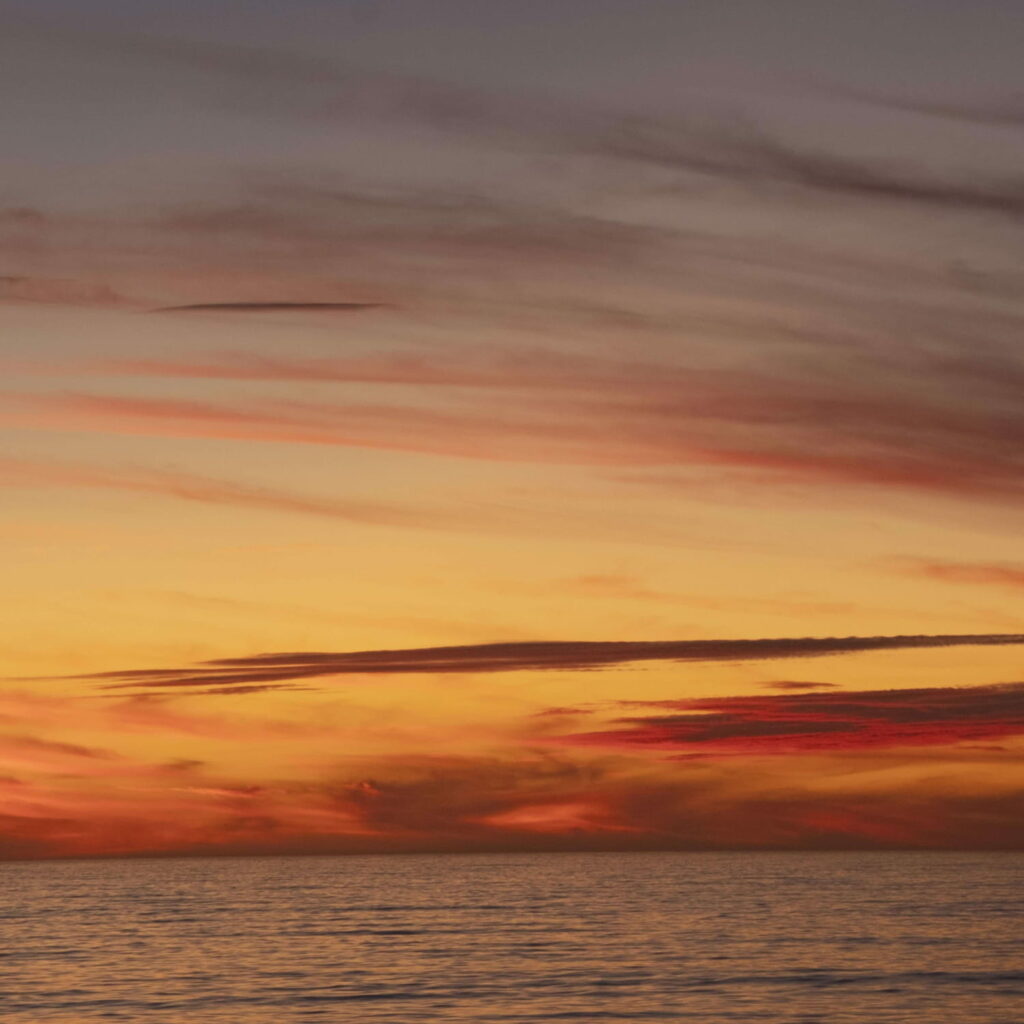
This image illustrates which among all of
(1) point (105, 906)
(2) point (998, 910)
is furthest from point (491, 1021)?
(1) point (105, 906)

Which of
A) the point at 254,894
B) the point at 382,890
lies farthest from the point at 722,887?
the point at 254,894

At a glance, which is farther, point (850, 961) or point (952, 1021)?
point (850, 961)

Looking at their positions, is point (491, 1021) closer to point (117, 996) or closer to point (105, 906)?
point (117, 996)

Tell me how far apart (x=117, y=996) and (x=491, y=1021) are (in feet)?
59.9

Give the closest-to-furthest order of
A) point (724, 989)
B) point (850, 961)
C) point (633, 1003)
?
1. point (633, 1003)
2. point (724, 989)
3. point (850, 961)

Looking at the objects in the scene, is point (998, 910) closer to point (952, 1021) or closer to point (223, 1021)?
point (952, 1021)

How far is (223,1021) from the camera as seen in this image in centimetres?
5878

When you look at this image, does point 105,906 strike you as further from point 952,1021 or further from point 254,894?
point 952,1021

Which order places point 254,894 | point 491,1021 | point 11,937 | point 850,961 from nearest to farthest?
point 491,1021, point 850,961, point 11,937, point 254,894

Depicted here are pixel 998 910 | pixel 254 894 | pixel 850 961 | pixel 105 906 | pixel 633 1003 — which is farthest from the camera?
pixel 254 894

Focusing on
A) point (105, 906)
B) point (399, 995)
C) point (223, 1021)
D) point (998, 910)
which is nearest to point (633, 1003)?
point (399, 995)

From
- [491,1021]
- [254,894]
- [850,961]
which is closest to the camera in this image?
[491,1021]

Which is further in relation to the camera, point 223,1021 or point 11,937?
point 11,937

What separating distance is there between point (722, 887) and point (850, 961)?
10666cm
